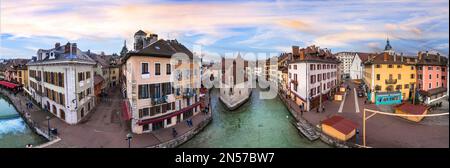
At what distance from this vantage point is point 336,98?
28000mm

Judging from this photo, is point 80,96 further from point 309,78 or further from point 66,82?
point 309,78

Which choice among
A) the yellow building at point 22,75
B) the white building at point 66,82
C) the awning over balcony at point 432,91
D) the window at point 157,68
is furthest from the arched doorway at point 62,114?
the awning over balcony at point 432,91

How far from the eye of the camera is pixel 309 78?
23797mm

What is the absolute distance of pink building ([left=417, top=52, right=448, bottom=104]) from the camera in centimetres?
2548

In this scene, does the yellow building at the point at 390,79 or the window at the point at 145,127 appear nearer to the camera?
the window at the point at 145,127

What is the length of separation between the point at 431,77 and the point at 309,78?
14746 mm

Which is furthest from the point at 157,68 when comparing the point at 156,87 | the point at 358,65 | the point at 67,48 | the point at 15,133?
the point at 358,65

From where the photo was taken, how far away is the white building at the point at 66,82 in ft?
58.5

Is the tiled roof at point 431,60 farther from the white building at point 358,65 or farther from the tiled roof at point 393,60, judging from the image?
the white building at point 358,65

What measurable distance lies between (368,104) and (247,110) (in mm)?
12424

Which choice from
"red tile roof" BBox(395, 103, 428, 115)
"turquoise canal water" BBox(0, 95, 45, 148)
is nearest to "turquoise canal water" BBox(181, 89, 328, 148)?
"red tile roof" BBox(395, 103, 428, 115)

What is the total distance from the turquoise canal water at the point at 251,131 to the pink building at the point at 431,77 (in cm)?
1514
